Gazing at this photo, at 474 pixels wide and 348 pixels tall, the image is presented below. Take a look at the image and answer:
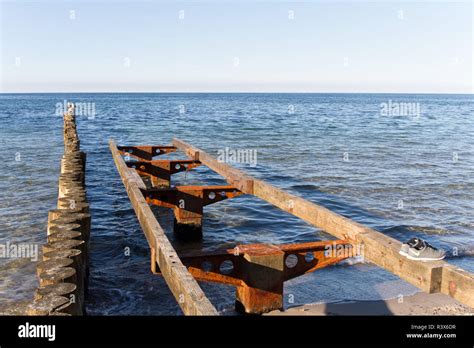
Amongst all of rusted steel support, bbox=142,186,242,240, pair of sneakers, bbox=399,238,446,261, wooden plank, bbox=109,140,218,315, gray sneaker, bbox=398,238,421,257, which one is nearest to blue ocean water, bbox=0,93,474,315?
rusted steel support, bbox=142,186,242,240

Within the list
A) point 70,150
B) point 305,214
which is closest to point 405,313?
point 305,214

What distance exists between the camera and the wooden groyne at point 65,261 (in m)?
4.32

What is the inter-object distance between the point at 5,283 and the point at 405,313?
669 cm

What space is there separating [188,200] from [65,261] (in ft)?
16.6

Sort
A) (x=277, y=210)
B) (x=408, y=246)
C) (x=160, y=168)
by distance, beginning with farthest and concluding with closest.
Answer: (x=277, y=210)
(x=160, y=168)
(x=408, y=246)

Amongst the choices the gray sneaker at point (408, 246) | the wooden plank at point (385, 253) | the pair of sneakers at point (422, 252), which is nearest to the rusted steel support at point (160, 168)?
the wooden plank at point (385, 253)

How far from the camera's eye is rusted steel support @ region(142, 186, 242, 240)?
9.67 m

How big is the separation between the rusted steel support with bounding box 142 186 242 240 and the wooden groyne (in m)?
1.63

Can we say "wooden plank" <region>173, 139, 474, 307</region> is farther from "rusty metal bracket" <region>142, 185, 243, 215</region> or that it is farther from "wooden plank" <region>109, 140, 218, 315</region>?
"wooden plank" <region>109, 140, 218, 315</region>

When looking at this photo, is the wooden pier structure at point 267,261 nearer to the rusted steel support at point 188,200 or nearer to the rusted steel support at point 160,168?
the rusted steel support at point 188,200

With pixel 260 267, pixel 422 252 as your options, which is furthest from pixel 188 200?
pixel 422 252

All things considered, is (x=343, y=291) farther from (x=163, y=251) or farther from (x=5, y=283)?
(x=5, y=283)

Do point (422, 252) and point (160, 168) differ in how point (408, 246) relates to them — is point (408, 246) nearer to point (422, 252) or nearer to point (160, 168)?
point (422, 252)

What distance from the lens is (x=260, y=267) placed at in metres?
6.21
